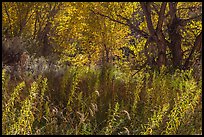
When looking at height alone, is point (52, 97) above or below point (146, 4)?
below

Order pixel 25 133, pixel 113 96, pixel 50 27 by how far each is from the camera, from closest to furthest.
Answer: pixel 25 133 → pixel 113 96 → pixel 50 27

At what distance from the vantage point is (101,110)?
4035mm

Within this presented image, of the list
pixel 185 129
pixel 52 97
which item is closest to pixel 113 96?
pixel 52 97

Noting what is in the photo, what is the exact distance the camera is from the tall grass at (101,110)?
10.3 ft

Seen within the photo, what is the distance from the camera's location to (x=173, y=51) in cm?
958

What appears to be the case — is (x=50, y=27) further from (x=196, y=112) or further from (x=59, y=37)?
(x=196, y=112)

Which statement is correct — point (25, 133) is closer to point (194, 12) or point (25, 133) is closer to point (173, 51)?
point (173, 51)

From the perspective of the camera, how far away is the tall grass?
10.3ft

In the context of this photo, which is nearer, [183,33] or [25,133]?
[25,133]

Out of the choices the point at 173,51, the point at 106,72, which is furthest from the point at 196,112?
the point at 173,51

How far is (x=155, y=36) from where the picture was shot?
8828 mm

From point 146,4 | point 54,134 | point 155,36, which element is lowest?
point 54,134

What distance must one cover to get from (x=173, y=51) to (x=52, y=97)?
562 centimetres

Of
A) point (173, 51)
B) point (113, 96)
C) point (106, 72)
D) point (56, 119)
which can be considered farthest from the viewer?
point (173, 51)
